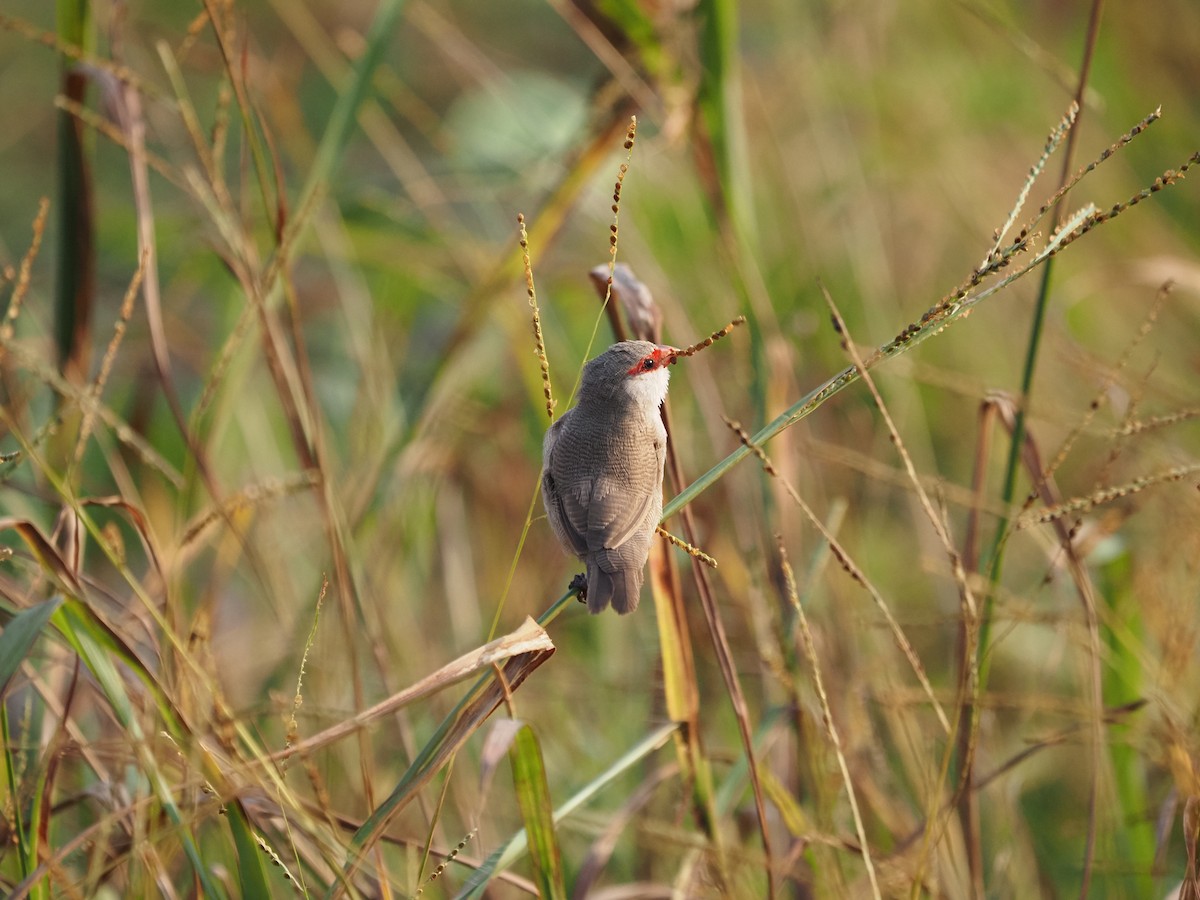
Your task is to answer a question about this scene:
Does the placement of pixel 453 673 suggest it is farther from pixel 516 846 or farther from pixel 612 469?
pixel 612 469

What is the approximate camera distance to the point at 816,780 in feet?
6.40

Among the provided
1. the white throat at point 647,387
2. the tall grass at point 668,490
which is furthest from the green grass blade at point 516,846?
the white throat at point 647,387

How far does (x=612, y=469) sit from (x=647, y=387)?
0.18m

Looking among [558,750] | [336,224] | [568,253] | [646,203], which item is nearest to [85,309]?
[336,224]

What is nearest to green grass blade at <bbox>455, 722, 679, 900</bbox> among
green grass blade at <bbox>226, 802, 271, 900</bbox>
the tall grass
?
the tall grass

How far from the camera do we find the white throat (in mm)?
2008

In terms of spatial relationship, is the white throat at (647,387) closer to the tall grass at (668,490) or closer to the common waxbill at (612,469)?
the common waxbill at (612,469)

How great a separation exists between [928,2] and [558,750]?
3.83 meters

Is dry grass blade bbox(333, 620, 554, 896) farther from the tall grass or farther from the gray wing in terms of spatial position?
the gray wing

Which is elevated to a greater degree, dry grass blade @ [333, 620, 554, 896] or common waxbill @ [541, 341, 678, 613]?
common waxbill @ [541, 341, 678, 613]

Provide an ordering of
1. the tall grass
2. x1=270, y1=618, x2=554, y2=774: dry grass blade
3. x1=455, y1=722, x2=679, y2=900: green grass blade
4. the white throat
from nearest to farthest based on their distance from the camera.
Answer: x1=270, y1=618, x2=554, y2=774: dry grass blade < x1=455, y1=722, x2=679, y2=900: green grass blade < the tall grass < the white throat

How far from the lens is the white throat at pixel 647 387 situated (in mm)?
2008

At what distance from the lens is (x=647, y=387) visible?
6.63 feet

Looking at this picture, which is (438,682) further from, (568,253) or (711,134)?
(568,253)
